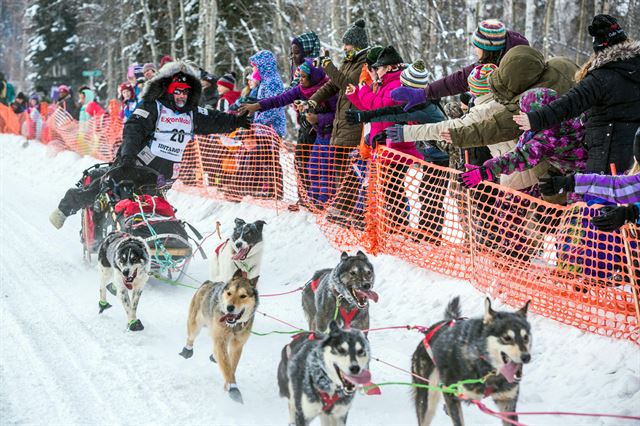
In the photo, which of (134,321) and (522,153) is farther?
(134,321)

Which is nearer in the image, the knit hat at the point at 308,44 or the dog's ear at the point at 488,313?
the dog's ear at the point at 488,313

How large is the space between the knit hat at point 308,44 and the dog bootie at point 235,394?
461 cm

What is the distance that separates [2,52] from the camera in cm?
5978

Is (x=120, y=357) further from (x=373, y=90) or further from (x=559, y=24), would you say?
(x=559, y=24)

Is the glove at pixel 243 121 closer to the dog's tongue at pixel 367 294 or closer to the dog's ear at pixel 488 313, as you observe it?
the dog's tongue at pixel 367 294

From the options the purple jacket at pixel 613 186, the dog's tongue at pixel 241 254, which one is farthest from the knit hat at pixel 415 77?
the purple jacket at pixel 613 186

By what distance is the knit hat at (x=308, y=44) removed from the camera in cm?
756

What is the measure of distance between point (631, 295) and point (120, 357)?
3.26 m

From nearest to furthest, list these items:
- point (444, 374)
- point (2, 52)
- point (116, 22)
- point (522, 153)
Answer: point (444, 374)
point (522, 153)
point (116, 22)
point (2, 52)

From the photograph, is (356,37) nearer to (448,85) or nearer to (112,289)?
(448,85)

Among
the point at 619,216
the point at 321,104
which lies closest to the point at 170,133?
the point at 321,104

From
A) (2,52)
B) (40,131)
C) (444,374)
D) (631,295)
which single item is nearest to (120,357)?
Result: (444,374)

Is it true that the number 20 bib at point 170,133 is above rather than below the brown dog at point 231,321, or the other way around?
above

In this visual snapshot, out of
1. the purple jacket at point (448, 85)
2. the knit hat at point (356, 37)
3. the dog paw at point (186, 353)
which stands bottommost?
the dog paw at point (186, 353)
